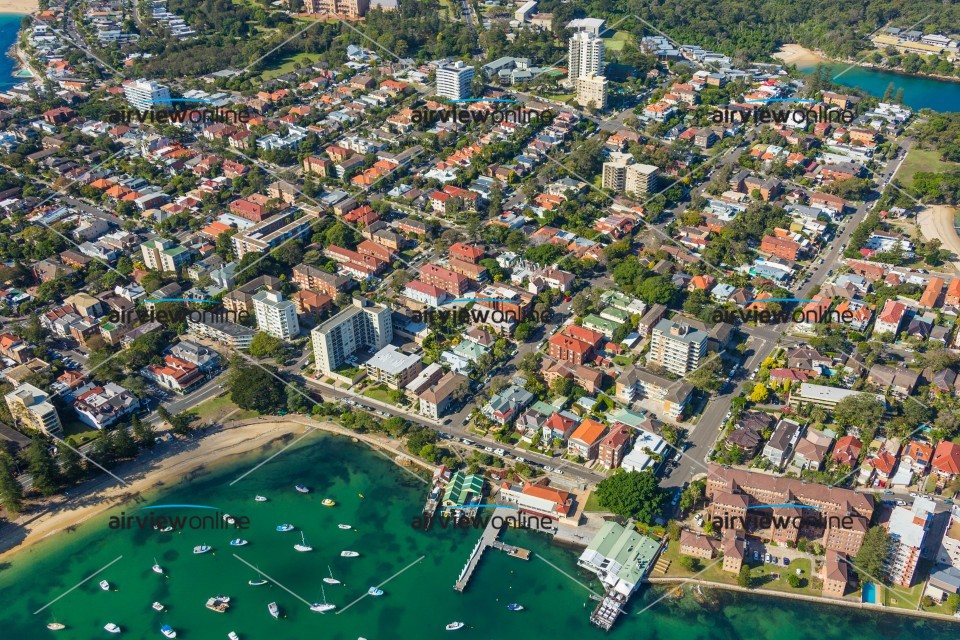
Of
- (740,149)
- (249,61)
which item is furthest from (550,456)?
(249,61)

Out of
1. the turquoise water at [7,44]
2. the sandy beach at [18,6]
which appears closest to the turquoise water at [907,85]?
the turquoise water at [7,44]

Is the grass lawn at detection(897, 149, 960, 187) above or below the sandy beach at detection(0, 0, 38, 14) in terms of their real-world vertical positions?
below

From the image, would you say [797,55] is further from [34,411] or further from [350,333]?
[34,411]

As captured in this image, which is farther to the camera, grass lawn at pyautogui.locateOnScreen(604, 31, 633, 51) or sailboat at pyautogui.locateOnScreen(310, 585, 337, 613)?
grass lawn at pyautogui.locateOnScreen(604, 31, 633, 51)

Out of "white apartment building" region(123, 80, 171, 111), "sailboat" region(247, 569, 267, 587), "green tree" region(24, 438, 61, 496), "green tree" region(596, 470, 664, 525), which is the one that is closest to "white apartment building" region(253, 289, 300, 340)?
"green tree" region(24, 438, 61, 496)

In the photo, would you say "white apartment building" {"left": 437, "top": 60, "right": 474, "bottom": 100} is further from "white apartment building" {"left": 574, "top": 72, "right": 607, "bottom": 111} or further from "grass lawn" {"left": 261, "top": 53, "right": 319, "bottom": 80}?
"grass lawn" {"left": 261, "top": 53, "right": 319, "bottom": 80}

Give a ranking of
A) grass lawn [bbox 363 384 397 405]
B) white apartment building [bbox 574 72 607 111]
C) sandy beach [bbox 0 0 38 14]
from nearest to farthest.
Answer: grass lawn [bbox 363 384 397 405]
white apartment building [bbox 574 72 607 111]
sandy beach [bbox 0 0 38 14]

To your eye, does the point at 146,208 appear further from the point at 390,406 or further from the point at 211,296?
the point at 390,406

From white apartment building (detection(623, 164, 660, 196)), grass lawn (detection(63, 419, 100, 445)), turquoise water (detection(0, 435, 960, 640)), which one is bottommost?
turquoise water (detection(0, 435, 960, 640))
